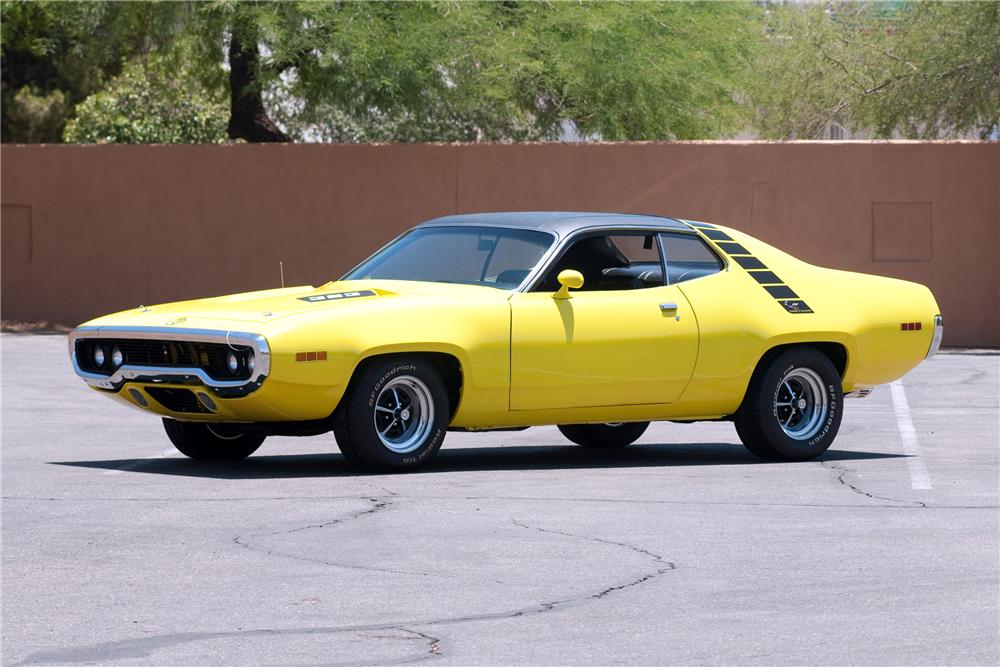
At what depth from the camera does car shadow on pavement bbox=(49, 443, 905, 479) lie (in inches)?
410

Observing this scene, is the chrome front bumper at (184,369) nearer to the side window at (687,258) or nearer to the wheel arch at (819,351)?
the side window at (687,258)

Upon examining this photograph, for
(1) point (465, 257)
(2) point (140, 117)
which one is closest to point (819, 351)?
(1) point (465, 257)

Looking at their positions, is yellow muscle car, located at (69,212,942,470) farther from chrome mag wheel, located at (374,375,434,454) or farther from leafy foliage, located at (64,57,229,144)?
leafy foliage, located at (64,57,229,144)

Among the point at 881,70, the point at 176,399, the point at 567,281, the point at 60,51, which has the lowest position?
the point at 176,399

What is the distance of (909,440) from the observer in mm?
12555

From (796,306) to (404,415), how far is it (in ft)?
9.14

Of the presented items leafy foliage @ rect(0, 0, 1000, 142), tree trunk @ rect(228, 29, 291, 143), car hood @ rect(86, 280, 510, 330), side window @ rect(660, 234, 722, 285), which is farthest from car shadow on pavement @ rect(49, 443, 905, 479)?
tree trunk @ rect(228, 29, 291, 143)

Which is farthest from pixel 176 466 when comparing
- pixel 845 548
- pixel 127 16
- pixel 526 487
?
pixel 127 16

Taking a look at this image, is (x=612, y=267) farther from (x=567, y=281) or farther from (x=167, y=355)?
(x=167, y=355)

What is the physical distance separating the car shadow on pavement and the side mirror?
1.08m

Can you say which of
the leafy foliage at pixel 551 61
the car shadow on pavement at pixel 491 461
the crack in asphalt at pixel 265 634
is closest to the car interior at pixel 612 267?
the car shadow on pavement at pixel 491 461

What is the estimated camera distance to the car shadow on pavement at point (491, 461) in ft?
34.1

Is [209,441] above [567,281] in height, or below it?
below

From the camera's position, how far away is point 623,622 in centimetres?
637
